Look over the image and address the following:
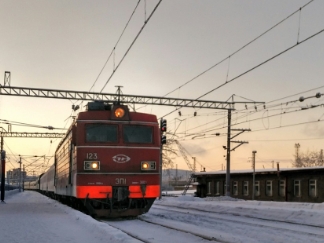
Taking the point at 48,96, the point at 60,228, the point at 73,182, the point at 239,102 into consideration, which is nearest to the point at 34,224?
the point at 60,228

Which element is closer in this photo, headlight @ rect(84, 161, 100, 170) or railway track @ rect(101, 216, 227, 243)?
railway track @ rect(101, 216, 227, 243)

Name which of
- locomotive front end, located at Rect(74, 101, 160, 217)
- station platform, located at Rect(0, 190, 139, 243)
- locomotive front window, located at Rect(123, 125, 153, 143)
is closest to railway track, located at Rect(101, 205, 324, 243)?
locomotive front end, located at Rect(74, 101, 160, 217)

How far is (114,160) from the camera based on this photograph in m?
16.4

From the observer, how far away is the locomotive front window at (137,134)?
16.9m

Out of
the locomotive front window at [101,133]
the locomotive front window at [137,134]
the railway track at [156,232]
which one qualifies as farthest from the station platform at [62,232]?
the locomotive front window at [137,134]

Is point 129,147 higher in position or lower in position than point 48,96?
lower

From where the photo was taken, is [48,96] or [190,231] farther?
[48,96]

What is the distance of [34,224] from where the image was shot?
46.8 ft

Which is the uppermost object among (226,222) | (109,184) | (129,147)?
(129,147)

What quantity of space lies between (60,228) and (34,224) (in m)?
1.71

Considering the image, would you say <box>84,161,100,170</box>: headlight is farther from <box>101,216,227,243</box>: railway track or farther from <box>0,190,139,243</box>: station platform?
<box>101,216,227,243</box>: railway track

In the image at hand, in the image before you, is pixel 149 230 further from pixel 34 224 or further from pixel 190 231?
pixel 34 224

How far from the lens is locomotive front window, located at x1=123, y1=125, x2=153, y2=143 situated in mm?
16906

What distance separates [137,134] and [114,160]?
4.34 ft
